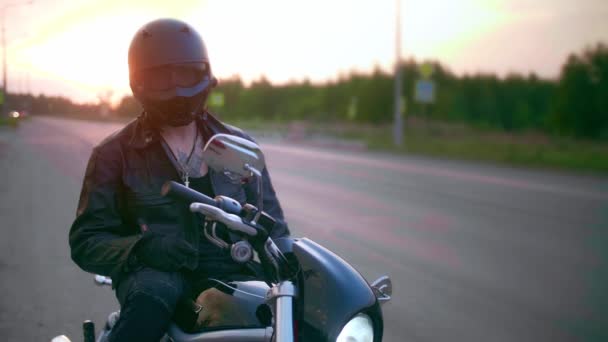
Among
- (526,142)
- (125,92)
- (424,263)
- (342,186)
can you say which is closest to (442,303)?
(424,263)

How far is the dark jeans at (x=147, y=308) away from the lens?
194 cm

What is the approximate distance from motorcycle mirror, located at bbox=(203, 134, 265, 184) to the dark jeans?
51 cm

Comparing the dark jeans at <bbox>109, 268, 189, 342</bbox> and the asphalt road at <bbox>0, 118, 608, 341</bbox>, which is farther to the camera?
the asphalt road at <bbox>0, 118, 608, 341</bbox>

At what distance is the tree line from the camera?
50.8m

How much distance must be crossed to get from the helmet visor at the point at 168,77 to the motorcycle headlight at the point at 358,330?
1.11 meters

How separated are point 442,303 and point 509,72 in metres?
75.3

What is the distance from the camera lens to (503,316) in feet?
15.4

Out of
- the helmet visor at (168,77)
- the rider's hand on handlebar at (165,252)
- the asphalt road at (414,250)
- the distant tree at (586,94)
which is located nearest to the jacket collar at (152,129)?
the helmet visor at (168,77)

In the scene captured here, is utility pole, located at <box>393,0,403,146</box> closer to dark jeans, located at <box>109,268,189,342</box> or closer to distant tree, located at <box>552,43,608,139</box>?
dark jeans, located at <box>109,268,189,342</box>

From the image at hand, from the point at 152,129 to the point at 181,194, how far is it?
85 cm

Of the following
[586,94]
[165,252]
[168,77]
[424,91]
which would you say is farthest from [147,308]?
[586,94]

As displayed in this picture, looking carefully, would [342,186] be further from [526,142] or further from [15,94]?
[526,142]

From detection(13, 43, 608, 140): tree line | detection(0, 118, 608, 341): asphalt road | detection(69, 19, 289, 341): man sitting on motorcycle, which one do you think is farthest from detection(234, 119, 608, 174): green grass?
detection(13, 43, 608, 140): tree line

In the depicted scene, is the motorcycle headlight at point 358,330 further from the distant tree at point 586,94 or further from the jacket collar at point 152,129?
the distant tree at point 586,94
